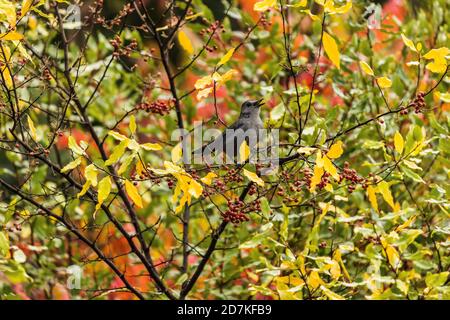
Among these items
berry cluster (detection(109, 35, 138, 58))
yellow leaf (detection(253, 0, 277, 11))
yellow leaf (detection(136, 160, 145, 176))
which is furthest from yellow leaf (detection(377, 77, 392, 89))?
berry cluster (detection(109, 35, 138, 58))

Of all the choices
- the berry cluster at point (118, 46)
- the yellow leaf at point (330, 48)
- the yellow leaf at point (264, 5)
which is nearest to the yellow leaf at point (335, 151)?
the yellow leaf at point (330, 48)

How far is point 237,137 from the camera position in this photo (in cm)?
354

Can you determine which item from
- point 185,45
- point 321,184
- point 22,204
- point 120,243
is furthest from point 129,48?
point 120,243

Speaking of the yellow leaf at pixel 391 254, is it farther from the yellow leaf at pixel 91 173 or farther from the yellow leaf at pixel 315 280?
the yellow leaf at pixel 91 173

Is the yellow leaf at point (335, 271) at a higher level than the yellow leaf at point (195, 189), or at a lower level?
lower

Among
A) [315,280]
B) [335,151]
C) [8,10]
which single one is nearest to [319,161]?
[335,151]

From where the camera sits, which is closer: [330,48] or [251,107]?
[330,48]

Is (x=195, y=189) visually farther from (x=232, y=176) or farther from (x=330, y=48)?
(x=330, y=48)

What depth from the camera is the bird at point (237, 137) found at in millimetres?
3473

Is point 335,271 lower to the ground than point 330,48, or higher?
lower

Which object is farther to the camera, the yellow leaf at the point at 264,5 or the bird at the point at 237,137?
the bird at the point at 237,137

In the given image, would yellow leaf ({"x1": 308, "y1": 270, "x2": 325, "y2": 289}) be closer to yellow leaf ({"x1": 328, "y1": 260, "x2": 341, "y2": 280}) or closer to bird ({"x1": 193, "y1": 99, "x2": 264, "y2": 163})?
yellow leaf ({"x1": 328, "y1": 260, "x2": 341, "y2": 280})

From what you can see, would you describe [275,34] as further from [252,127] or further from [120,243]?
[120,243]

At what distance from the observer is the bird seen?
3473 millimetres
